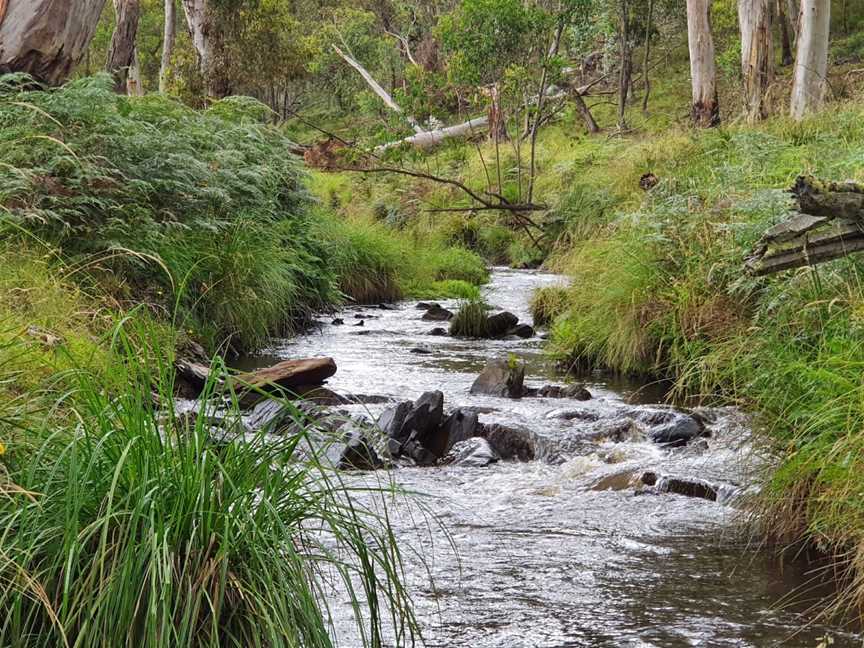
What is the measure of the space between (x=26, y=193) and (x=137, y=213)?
0.95 metres

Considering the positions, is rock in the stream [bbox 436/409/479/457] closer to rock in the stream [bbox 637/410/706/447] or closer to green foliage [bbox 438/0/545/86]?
rock in the stream [bbox 637/410/706/447]

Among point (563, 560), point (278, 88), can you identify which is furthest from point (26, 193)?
point (278, 88)

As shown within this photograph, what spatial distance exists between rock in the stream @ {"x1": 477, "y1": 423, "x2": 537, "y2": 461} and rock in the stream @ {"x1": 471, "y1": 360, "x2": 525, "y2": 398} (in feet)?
4.77

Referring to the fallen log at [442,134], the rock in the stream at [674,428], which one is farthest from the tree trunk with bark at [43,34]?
the fallen log at [442,134]

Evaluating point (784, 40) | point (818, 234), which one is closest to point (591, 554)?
point (818, 234)

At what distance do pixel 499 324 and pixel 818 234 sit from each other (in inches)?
290

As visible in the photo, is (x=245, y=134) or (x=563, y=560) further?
(x=245, y=134)

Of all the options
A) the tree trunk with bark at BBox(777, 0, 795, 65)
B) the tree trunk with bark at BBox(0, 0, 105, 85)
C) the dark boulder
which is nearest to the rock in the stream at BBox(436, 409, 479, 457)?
the dark boulder

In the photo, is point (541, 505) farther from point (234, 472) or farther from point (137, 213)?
point (137, 213)

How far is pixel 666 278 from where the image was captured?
27.8 ft

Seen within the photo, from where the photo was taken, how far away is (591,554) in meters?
4.74

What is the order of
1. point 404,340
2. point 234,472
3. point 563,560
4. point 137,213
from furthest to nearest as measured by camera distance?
point 404,340
point 137,213
point 563,560
point 234,472

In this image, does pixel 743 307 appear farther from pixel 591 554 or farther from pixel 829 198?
pixel 591 554

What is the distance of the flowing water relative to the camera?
3.85m
